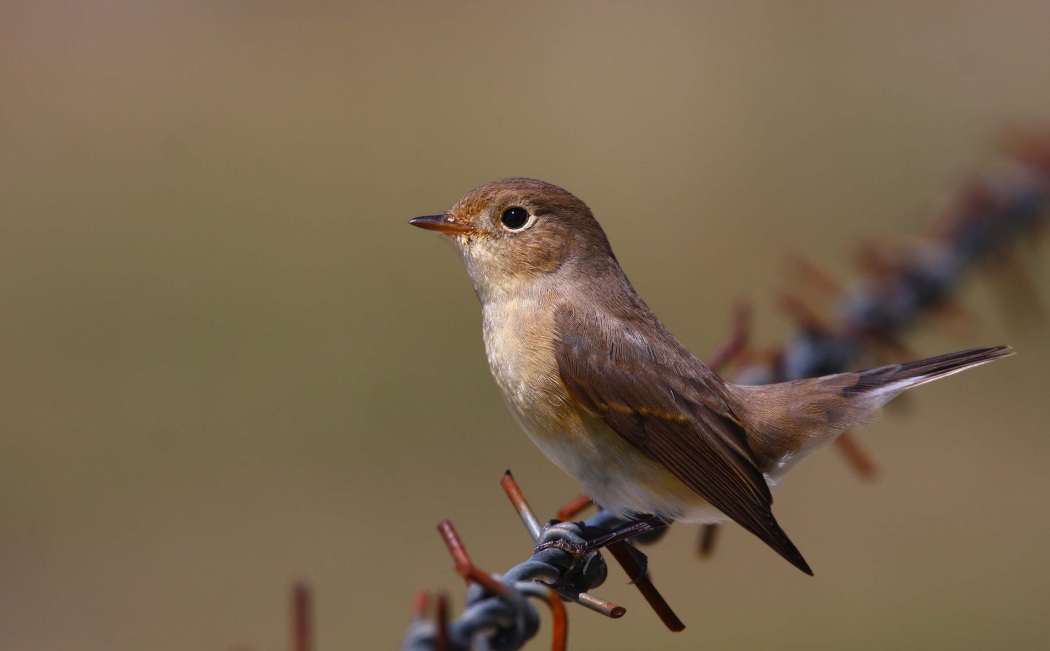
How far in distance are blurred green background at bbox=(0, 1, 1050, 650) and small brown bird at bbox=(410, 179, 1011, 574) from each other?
559mm

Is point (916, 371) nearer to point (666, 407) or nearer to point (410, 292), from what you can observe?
point (666, 407)

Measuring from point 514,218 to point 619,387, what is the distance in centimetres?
70

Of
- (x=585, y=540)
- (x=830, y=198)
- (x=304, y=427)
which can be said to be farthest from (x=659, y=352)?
(x=830, y=198)

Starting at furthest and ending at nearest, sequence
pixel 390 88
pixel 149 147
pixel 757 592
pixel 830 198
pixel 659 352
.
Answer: pixel 390 88, pixel 149 147, pixel 830 198, pixel 757 592, pixel 659 352

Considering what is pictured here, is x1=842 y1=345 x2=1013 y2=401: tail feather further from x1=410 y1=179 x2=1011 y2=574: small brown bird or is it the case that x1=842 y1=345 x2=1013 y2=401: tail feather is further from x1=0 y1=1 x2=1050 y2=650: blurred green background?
x1=0 y1=1 x2=1050 y2=650: blurred green background

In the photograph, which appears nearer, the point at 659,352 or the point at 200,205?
the point at 659,352

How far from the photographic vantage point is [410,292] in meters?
9.05

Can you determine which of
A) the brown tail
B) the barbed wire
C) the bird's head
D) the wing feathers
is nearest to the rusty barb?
the barbed wire

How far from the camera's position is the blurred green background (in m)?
6.12

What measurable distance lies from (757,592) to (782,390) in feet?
10.2

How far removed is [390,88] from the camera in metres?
13.8

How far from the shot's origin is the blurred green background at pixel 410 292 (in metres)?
6.12

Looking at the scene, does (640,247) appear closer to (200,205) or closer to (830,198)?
(830,198)

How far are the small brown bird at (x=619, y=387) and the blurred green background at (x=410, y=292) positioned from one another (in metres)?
0.56
